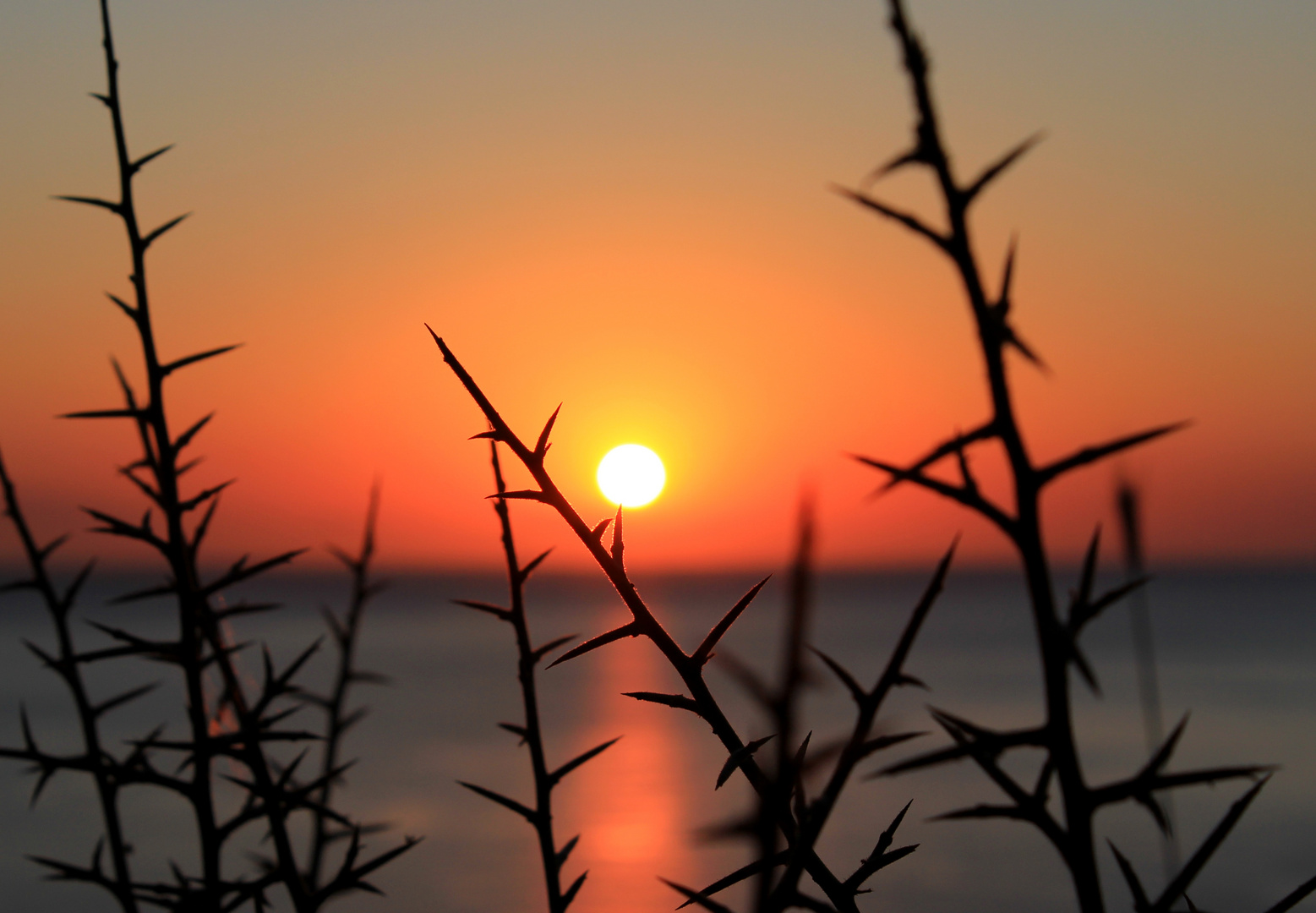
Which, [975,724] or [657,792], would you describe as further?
[657,792]

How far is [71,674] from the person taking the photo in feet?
5.44

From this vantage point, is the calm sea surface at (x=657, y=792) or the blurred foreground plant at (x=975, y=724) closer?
the blurred foreground plant at (x=975, y=724)

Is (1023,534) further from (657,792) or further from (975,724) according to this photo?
(657,792)

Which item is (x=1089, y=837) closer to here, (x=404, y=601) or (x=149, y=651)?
(x=149, y=651)

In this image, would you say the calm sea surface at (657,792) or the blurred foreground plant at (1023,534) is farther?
the calm sea surface at (657,792)

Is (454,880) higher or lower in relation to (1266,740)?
higher

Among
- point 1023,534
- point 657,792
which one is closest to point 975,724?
point 1023,534

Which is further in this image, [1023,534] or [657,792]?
[657,792]

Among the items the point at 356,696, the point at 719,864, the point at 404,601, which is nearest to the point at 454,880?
the point at 719,864

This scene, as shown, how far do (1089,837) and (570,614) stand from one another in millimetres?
65622

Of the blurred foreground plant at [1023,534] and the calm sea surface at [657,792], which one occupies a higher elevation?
the blurred foreground plant at [1023,534]

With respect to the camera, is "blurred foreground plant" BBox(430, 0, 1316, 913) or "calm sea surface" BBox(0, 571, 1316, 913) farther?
"calm sea surface" BBox(0, 571, 1316, 913)

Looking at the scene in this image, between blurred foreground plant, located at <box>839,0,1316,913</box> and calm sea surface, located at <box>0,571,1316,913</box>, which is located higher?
blurred foreground plant, located at <box>839,0,1316,913</box>

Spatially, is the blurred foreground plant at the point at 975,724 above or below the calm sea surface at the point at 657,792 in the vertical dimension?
above
